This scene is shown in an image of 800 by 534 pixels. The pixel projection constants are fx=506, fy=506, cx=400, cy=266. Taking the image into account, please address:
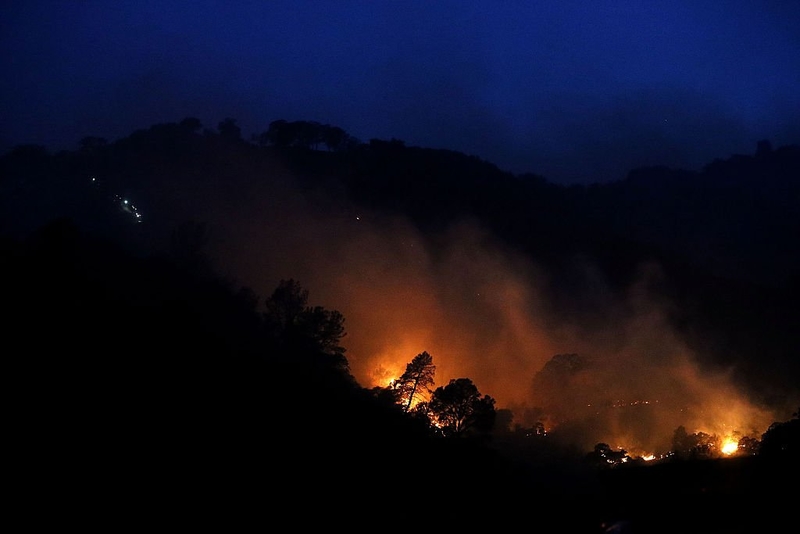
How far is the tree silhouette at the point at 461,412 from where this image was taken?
3262 centimetres

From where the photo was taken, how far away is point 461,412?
109 feet

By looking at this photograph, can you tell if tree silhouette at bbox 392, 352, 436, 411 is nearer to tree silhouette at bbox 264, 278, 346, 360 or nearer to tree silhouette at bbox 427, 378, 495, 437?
tree silhouette at bbox 427, 378, 495, 437

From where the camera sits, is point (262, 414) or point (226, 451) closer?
point (226, 451)

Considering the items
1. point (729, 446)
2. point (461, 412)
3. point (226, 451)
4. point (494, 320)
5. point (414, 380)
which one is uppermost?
point (494, 320)

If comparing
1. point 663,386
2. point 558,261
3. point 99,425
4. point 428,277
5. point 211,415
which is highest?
point 558,261

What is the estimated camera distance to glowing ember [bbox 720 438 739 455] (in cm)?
4197

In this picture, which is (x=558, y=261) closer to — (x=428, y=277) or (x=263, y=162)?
(x=428, y=277)

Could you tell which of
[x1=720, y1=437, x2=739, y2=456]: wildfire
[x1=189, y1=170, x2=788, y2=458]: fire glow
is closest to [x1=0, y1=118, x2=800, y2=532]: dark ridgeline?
[x1=189, y1=170, x2=788, y2=458]: fire glow

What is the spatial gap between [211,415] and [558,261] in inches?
2859

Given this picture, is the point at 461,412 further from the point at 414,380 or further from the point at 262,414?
the point at 262,414

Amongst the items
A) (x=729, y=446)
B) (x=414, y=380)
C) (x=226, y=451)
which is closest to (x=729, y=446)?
(x=729, y=446)

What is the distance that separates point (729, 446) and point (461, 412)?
2699 centimetres

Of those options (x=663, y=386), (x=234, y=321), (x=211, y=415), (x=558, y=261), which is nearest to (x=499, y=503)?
(x=211, y=415)

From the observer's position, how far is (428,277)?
7612cm
